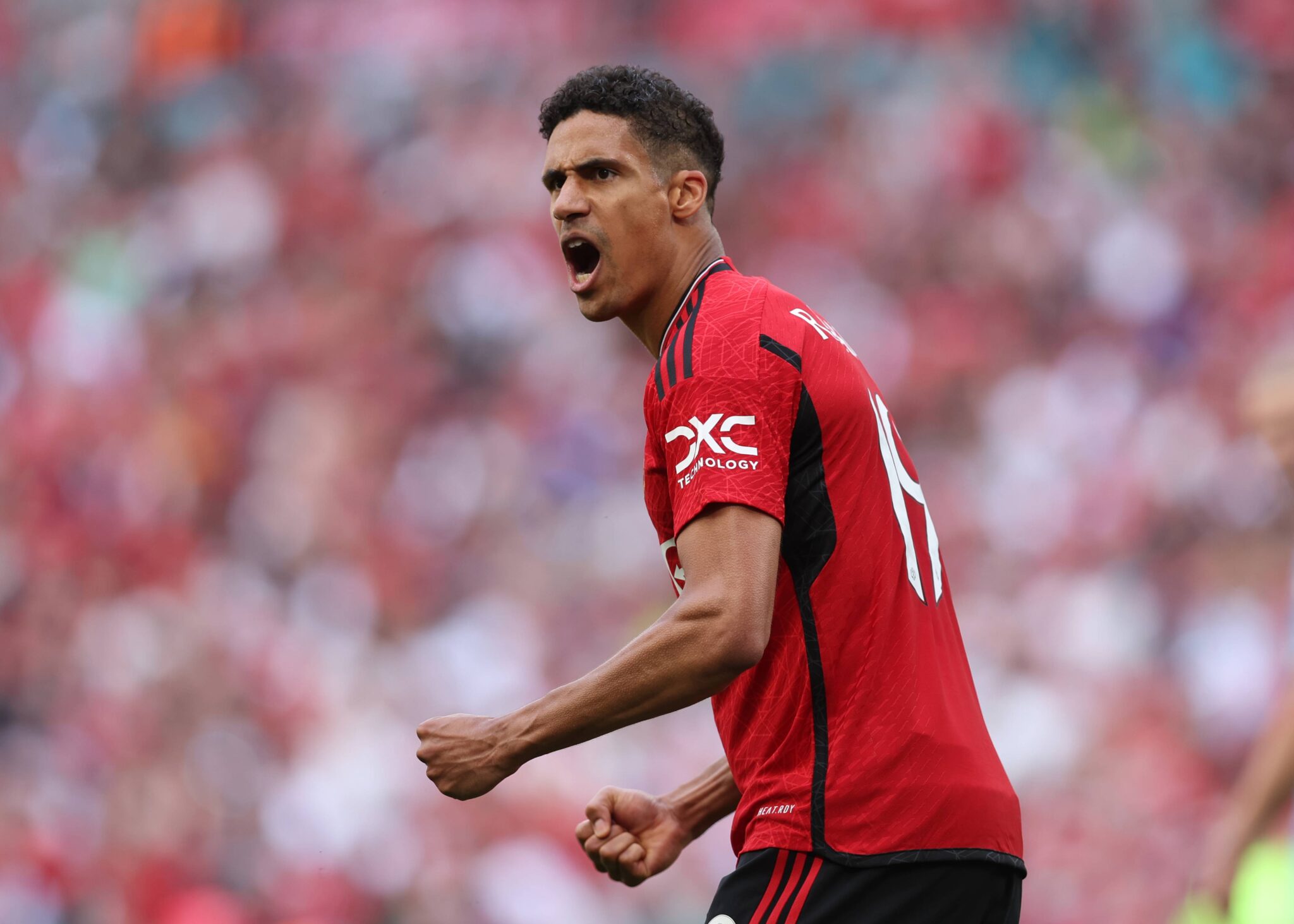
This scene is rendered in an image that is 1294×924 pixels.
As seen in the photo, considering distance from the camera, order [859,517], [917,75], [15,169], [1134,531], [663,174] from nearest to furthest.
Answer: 1. [859,517]
2. [663,174]
3. [1134,531]
4. [917,75]
5. [15,169]

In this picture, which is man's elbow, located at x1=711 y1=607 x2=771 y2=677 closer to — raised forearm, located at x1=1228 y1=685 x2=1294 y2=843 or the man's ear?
the man's ear

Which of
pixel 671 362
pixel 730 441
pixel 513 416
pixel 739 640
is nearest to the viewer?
pixel 739 640

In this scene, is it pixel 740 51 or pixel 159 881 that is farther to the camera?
pixel 740 51

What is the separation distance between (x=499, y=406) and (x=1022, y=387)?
9.62 feet

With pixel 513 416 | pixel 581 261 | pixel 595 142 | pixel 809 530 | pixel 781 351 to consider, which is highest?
pixel 513 416

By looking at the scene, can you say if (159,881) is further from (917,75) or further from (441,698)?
(917,75)

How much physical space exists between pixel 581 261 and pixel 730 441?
30.3 inches

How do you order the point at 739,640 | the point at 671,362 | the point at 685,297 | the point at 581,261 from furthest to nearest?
the point at 581,261
the point at 685,297
the point at 671,362
the point at 739,640

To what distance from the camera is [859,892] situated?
85.1 inches

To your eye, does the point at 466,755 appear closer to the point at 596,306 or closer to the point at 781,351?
the point at 781,351

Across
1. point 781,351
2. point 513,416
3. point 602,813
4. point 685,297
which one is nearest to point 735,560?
point 781,351

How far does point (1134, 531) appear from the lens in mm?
7008

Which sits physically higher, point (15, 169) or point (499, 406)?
point (15, 169)

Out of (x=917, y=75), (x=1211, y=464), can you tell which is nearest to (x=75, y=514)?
(x=917, y=75)
